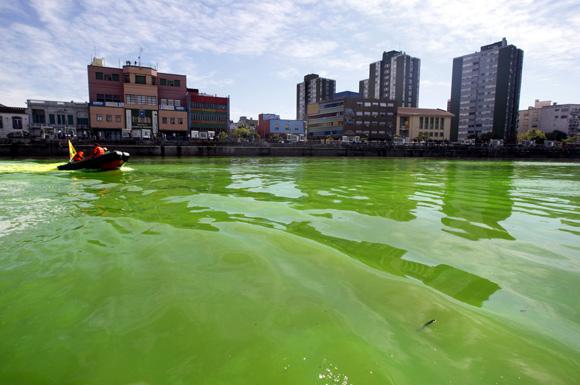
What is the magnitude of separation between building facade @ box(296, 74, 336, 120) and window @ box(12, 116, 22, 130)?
101852mm

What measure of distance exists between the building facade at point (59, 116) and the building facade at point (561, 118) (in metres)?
134

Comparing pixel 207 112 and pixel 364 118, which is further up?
pixel 364 118

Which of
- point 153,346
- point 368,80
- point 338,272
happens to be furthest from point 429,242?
point 368,80

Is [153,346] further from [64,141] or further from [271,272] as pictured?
[64,141]

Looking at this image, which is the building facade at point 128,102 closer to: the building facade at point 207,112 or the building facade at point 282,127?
the building facade at point 207,112

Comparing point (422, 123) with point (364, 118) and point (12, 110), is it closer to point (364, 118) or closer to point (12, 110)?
point (364, 118)

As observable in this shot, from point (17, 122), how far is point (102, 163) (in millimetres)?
59875

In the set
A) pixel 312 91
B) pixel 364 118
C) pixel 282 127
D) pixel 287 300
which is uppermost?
pixel 312 91

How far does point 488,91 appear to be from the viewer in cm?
11719

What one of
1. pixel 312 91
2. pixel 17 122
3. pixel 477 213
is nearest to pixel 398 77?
pixel 312 91

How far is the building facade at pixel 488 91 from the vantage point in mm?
113250

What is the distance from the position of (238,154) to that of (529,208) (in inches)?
1654

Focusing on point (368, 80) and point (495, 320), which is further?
point (368, 80)

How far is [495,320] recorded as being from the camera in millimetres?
3289
